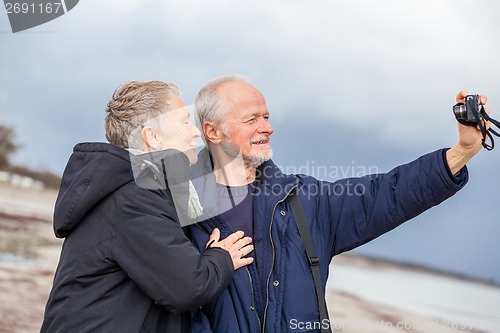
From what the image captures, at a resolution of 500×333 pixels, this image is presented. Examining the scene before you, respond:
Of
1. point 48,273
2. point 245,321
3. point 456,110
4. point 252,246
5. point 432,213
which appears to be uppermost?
point 456,110

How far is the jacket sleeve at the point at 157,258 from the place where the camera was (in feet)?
5.23

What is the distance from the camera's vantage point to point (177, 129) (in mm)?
1805

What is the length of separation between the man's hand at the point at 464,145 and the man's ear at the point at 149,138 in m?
0.78

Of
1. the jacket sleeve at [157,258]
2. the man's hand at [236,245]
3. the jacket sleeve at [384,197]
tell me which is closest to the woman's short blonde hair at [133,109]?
the jacket sleeve at [157,258]

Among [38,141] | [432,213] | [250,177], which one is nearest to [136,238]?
[250,177]

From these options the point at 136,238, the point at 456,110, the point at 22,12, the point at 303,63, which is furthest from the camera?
the point at 22,12

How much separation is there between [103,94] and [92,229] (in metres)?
1.88

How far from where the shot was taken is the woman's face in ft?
5.84

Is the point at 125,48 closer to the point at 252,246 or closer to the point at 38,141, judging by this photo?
the point at 38,141

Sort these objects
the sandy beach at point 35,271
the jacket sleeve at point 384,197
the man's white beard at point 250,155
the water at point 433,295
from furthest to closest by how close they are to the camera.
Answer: the sandy beach at point 35,271
the water at point 433,295
the man's white beard at point 250,155
the jacket sleeve at point 384,197

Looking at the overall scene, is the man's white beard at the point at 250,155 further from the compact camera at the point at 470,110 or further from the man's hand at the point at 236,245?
the compact camera at the point at 470,110

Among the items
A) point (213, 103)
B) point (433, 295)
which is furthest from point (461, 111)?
point (433, 295)

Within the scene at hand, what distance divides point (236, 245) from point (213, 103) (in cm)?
55

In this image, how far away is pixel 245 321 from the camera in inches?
72.9
